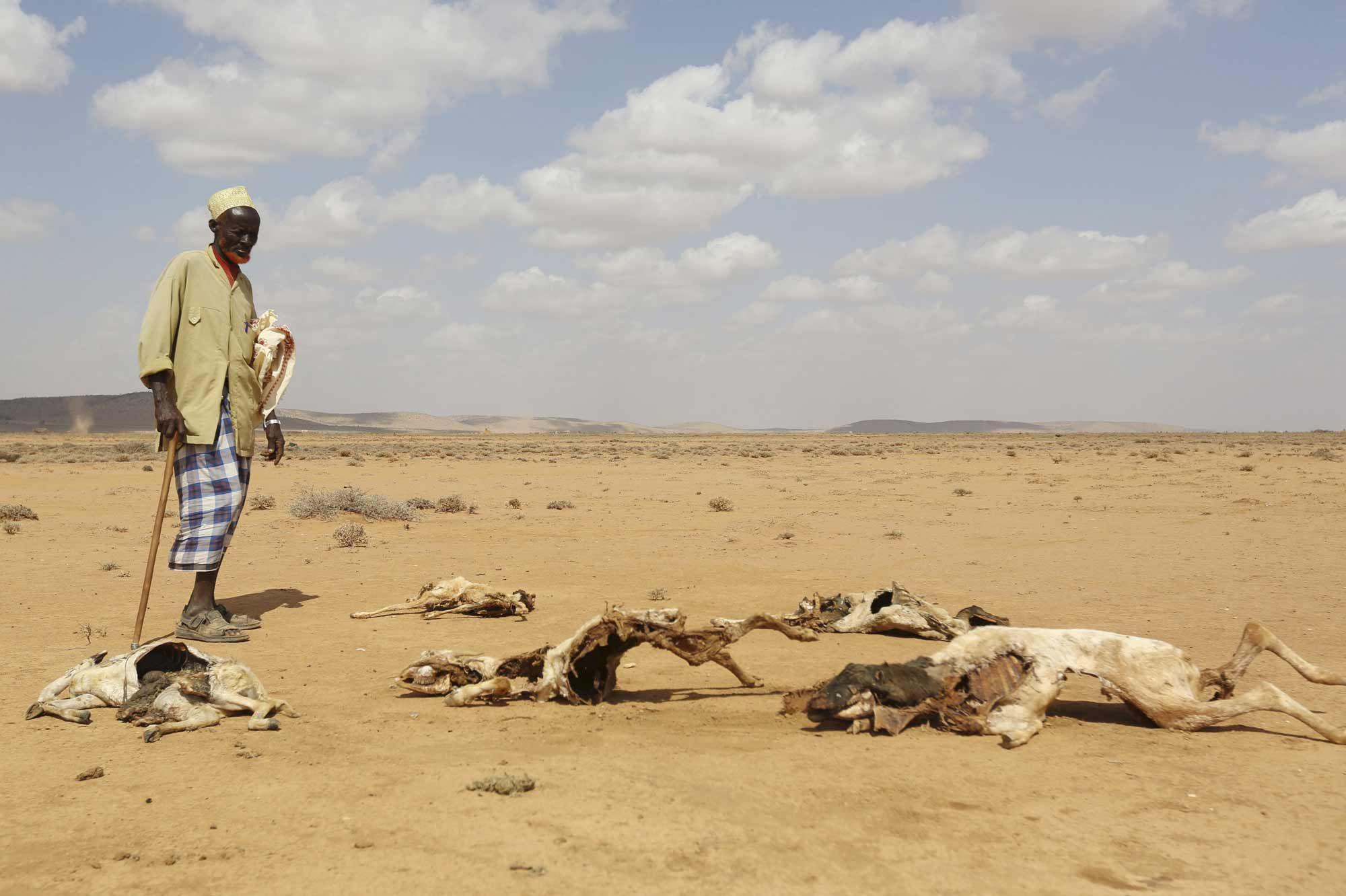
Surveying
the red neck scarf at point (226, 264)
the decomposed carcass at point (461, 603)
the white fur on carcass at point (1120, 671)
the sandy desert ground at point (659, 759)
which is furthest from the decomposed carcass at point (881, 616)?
the red neck scarf at point (226, 264)

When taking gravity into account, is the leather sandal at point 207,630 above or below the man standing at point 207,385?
below

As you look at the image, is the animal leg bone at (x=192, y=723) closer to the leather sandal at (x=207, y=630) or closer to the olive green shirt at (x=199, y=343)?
the leather sandal at (x=207, y=630)

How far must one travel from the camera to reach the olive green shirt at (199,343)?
7105 mm

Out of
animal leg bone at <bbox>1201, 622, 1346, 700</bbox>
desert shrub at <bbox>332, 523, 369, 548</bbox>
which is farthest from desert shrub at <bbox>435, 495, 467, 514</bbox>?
animal leg bone at <bbox>1201, 622, 1346, 700</bbox>

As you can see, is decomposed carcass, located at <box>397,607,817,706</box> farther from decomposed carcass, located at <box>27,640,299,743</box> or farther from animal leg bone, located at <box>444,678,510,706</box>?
decomposed carcass, located at <box>27,640,299,743</box>

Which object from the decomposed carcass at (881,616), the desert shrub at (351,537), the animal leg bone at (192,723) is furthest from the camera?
the desert shrub at (351,537)

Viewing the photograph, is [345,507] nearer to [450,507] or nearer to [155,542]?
[450,507]

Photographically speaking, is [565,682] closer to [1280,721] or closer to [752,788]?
[752,788]

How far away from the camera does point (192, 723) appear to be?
5.18 m

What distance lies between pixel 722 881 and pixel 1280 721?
3.96 metres

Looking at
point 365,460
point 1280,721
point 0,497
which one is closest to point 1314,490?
point 1280,721

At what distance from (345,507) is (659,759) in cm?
1313

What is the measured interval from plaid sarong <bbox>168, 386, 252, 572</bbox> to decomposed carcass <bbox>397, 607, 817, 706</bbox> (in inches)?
91.4

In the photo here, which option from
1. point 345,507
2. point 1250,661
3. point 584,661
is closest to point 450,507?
point 345,507
